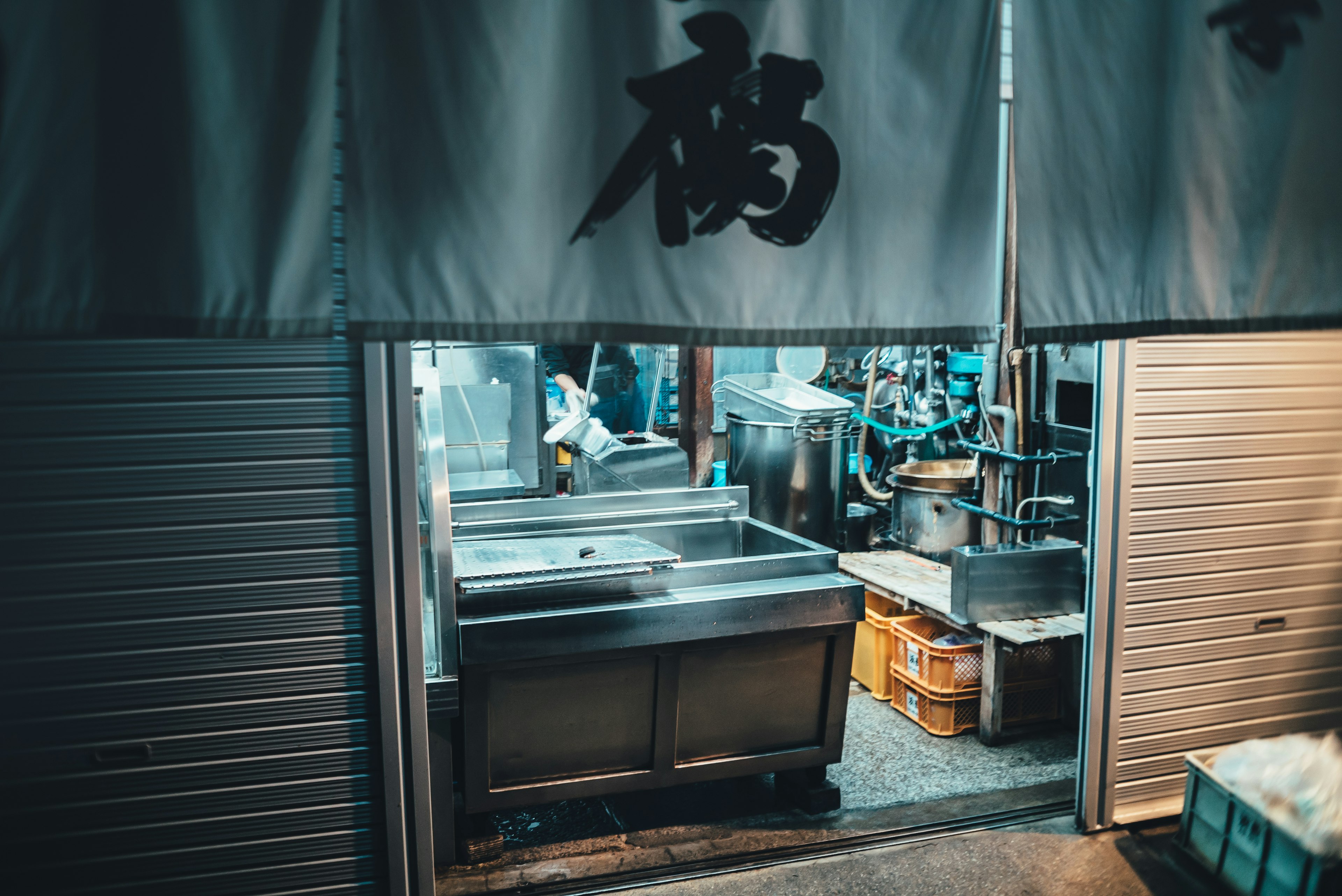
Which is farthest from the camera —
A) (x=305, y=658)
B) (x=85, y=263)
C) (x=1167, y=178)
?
(x=305, y=658)

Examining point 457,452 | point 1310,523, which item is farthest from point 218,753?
point 1310,523

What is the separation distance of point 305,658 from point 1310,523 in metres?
A: 4.48

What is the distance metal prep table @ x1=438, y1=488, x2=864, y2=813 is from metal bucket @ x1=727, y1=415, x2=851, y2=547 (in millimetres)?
3024

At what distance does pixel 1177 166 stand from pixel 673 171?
1.52m

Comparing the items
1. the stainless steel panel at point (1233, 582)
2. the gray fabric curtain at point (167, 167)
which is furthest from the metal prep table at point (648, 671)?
the gray fabric curtain at point (167, 167)

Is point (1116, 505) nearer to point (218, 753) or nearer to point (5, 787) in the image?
point (218, 753)

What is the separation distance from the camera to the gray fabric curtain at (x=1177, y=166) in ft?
8.12

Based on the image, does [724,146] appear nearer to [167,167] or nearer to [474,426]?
[167,167]

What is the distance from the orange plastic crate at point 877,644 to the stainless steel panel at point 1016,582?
630mm

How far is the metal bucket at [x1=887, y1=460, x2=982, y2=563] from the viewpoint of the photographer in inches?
270

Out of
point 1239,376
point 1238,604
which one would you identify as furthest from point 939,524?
point 1239,376

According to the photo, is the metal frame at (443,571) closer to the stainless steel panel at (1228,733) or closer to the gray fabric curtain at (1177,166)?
the gray fabric curtain at (1177,166)

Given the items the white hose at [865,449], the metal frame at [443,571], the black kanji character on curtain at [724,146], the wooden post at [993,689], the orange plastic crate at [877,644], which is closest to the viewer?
the black kanji character on curtain at [724,146]

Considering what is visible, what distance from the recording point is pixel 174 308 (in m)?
1.98
